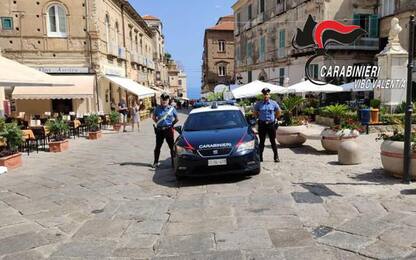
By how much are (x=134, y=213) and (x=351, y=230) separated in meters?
2.99

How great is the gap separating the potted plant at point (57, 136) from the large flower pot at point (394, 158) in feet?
31.5

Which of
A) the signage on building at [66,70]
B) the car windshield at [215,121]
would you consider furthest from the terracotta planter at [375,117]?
the signage on building at [66,70]

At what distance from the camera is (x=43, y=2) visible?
70.8 ft

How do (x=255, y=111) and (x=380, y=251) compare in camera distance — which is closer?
(x=380, y=251)

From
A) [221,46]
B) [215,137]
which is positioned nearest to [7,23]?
[215,137]

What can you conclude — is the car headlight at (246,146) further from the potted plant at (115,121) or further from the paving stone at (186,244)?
the potted plant at (115,121)

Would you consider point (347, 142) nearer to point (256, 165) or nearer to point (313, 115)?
point (256, 165)

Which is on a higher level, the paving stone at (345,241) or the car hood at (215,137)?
the car hood at (215,137)

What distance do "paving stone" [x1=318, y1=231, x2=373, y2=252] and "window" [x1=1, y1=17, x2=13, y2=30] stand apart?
2218cm

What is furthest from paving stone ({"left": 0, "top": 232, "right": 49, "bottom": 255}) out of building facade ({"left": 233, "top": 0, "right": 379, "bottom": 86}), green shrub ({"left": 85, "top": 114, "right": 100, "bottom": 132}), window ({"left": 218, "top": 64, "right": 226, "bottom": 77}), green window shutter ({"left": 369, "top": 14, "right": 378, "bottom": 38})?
window ({"left": 218, "top": 64, "right": 226, "bottom": 77})

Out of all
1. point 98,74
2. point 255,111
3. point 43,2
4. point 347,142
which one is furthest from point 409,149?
point 43,2

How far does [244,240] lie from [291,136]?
7.39 m

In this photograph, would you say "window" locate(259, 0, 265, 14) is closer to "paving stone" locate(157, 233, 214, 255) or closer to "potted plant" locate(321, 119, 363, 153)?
"potted plant" locate(321, 119, 363, 153)

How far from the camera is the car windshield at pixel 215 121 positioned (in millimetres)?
8336
